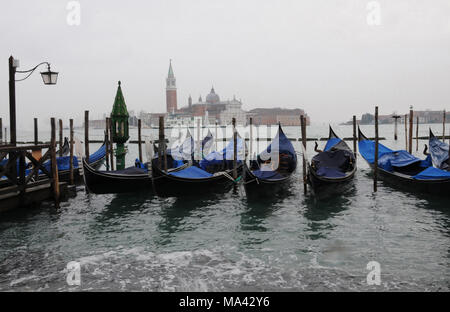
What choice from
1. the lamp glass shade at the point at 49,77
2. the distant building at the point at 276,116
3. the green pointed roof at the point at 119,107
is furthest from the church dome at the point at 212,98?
the lamp glass shade at the point at 49,77

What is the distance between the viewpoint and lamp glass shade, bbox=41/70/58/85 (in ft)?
20.2

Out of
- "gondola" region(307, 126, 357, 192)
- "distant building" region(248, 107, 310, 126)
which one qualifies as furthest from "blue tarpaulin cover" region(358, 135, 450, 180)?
"distant building" region(248, 107, 310, 126)

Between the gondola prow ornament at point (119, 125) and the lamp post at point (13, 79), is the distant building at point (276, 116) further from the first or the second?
the lamp post at point (13, 79)

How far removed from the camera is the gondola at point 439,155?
30.1 ft

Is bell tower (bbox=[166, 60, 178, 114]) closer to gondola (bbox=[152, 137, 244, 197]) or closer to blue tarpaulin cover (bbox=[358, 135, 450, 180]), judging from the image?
blue tarpaulin cover (bbox=[358, 135, 450, 180])

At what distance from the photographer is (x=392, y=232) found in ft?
18.3

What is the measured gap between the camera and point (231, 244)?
5.15 meters

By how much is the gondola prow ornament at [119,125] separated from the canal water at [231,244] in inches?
183

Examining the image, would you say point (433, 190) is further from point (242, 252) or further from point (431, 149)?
point (242, 252)

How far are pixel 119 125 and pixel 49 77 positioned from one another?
20.6 feet

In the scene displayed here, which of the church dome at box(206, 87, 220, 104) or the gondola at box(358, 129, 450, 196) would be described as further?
the church dome at box(206, 87, 220, 104)

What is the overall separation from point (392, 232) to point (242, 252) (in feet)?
7.97
